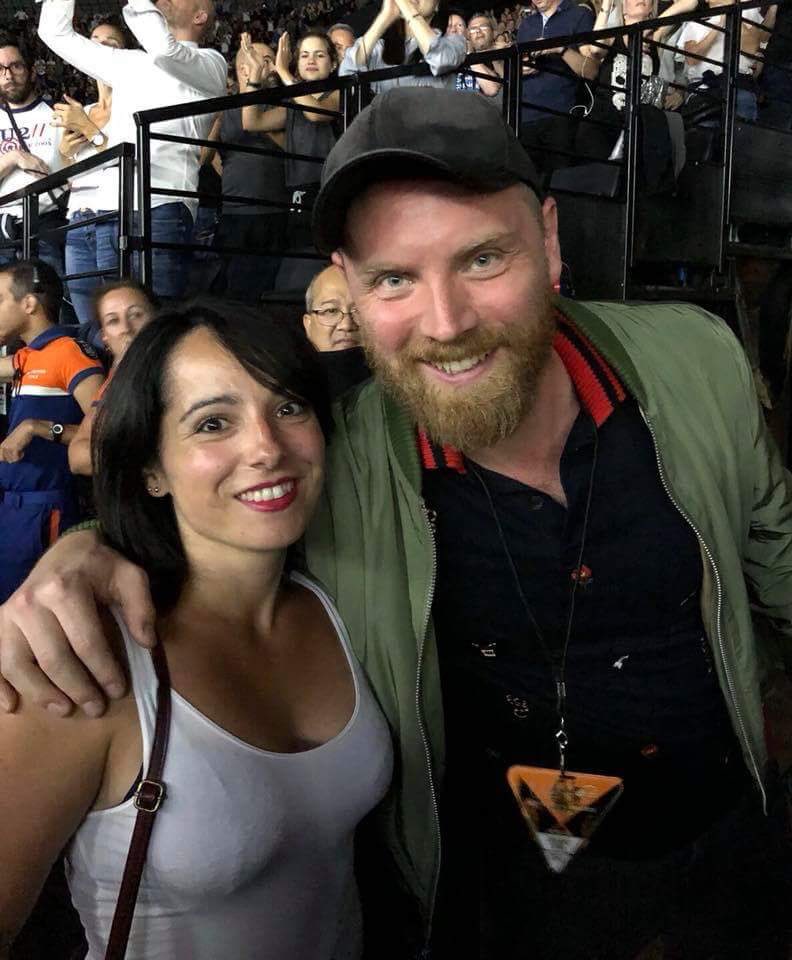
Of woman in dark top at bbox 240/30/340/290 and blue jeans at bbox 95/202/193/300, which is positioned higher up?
woman in dark top at bbox 240/30/340/290

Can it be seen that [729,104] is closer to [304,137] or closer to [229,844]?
[304,137]

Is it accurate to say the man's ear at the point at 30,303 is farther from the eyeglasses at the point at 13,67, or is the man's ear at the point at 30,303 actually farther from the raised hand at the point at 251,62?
the eyeglasses at the point at 13,67

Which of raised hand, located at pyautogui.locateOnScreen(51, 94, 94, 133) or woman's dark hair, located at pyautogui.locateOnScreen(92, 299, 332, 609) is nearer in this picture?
woman's dark hair, located at pyautogui.locateOnScreen(92, 299, 332, 609)

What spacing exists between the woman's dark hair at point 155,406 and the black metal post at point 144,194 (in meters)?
2.49

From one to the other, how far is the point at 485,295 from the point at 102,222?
355 cm

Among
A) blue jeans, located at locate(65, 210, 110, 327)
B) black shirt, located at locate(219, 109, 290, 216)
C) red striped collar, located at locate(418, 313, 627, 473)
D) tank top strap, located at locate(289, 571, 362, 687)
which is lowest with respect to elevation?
tank top strap, located at locate(289, 571, 362, 687)

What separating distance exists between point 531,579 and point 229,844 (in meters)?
0.73

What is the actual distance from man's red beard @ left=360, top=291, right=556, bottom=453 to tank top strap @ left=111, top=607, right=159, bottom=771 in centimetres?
65

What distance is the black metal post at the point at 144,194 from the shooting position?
12.4 ft

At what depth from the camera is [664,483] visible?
165 cm

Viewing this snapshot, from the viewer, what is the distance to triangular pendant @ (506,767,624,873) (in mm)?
1639

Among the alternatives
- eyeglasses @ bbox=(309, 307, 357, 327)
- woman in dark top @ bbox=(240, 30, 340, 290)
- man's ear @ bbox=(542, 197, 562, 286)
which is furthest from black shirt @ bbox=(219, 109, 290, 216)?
man's ear @ bbox=(542, 197, 562, 286)

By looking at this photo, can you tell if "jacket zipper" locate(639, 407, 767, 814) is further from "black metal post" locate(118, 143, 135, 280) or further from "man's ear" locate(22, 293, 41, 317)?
"man's ear" locate(22, 293, 41, 317)

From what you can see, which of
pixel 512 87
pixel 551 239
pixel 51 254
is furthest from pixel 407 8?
pixel 551 239
